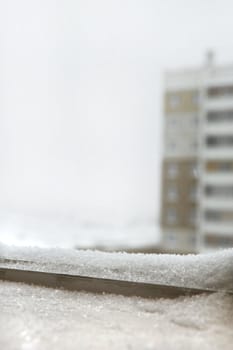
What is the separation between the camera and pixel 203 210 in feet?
5.78

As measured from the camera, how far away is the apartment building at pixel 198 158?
1.65m

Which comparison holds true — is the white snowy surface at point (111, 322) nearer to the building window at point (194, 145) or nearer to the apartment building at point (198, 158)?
the apartment building at point (198, 158)

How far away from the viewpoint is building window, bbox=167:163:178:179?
1.67 meters

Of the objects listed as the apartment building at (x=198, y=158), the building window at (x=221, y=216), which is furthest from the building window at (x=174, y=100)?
the building window at (x=221, y=216)

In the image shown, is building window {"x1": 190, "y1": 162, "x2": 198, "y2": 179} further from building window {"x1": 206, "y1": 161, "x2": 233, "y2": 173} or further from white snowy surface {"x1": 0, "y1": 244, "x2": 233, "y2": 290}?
white snowy surface {"x1": 0, "y1": 244, "x2": 233, "y2": 290}

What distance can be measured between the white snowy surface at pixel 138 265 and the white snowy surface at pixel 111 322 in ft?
0.09

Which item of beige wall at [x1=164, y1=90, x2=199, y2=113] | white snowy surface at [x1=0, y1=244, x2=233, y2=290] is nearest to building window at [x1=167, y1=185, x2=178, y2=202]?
beige wall at [x1=164, y1=90, x2=199, y2=113]

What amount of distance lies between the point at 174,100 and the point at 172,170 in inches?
15.0

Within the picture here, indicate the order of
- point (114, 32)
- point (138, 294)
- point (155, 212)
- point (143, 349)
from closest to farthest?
point (143, 349)
point (138, 294)
point (114, 32)
point (155, 212)

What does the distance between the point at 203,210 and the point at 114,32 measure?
3.05 feet

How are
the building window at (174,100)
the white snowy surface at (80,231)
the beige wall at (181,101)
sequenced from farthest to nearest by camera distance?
the building window at (174,100) → the beige wall at (181,101) → the white snowy surface at (80,231)

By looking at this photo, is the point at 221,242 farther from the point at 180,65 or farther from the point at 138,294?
the point at 138,294

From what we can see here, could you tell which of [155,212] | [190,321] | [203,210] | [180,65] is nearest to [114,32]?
[180,65]

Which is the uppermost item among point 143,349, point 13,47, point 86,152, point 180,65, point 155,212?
point 180,65
